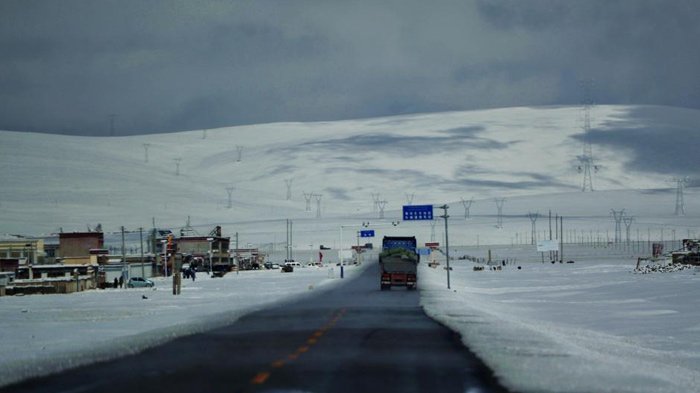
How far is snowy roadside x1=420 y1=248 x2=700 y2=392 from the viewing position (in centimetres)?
2356

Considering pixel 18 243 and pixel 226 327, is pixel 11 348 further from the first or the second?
pixel 18 243

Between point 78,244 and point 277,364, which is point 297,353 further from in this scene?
point 78,244

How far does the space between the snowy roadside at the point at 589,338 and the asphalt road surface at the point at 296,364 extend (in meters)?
1.13

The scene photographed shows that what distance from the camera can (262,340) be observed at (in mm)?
35844

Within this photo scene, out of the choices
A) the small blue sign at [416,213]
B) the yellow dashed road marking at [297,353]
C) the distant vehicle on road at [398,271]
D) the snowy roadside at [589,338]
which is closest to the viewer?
the yellow dashed road marking at [297,353]

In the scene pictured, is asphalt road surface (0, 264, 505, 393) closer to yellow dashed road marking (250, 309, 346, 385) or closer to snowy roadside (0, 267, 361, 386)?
yellow dashed road marking (250, 309, 346, 385)

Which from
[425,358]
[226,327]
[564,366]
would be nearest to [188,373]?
[425,358]

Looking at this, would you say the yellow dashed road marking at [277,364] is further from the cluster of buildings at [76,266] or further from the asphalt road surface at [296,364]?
the cluster of buildings at [76,266]

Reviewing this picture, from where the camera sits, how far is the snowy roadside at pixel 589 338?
23562 mm

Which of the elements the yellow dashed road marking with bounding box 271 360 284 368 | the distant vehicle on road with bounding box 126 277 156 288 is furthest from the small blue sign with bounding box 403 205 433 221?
the yellow dashed road marking with bounding box 271 360 284 368

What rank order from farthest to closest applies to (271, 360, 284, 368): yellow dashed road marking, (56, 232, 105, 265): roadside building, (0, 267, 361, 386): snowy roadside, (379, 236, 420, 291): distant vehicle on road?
(56, 232, 105, 265): roadside building < (379, 236, 420, 291): distant vehicle on road < (0, 267, 361, 386): snowy roadside < (271, 360, 284, 368): yellow dashed road marking

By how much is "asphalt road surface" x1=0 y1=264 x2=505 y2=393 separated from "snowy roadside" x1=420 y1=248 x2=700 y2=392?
3.72 feet

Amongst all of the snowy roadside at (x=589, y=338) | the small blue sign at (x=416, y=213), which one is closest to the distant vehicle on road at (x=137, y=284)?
the snowy roadside at (x=589, y=338)

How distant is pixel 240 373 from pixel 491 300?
53666mm
